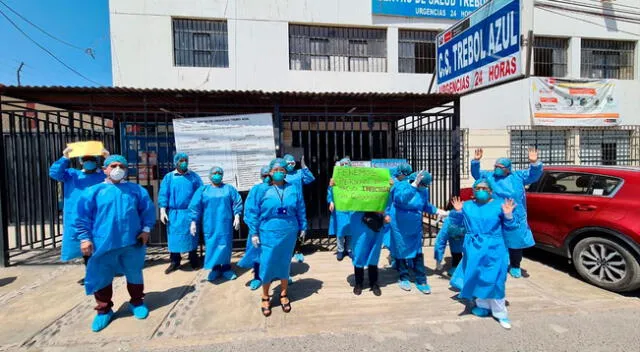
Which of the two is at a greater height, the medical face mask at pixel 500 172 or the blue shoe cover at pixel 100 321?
the medical face mask at pixel 500 172

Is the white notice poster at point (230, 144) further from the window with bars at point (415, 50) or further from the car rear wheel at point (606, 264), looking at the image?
the window with bars at point (415, 50)

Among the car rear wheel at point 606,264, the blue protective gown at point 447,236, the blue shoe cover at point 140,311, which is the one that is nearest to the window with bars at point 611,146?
the car rear wheel at point 606,264

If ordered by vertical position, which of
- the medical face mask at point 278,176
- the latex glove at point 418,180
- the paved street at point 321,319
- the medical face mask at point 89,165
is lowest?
the paved street at point 321,319

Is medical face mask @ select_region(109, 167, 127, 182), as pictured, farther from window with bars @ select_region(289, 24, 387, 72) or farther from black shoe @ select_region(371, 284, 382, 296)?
window with bars @ select_region(289, 24, 387, 72)

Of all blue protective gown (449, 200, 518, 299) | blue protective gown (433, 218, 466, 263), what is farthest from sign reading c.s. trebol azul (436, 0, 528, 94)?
blue protective gown (449, 200, 518, 299)

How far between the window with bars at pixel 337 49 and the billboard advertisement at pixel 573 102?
523cm

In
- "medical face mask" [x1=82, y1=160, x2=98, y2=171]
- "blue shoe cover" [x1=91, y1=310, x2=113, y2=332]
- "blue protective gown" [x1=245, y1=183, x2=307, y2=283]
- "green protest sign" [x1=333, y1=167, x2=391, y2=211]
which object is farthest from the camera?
"medical face mask" [x1=82, y1=160, x2=98, y2=171]

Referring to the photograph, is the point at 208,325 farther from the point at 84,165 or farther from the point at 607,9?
the point at 607,9

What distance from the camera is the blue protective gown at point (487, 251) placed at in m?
2.72

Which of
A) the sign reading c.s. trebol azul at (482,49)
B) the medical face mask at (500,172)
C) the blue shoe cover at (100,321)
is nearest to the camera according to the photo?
the blue shoe cover at (100,321)

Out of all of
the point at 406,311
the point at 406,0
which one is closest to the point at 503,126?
the point at 406,0

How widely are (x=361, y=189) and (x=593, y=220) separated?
2968mm

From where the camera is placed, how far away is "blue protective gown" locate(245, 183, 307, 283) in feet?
9.51

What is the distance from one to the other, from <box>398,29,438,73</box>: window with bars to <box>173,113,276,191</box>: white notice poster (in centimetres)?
615
